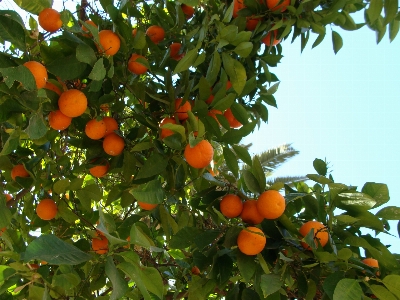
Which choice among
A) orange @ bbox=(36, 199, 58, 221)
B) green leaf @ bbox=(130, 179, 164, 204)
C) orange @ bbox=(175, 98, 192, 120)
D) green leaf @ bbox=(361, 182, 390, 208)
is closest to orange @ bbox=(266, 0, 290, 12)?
orange @ bbox=(175, 98, 192, 120)

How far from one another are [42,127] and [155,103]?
0.58 metres

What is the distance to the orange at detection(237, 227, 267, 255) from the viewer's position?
4.38ft

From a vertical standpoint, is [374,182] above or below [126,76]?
below

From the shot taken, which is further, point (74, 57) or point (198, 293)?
point (198, 293)

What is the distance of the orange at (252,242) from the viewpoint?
133 centimetres

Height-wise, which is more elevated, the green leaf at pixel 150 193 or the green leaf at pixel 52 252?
the green leaf at pixel 52 252

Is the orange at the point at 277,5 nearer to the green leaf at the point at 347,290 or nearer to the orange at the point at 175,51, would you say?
the orange at the point at 175,51

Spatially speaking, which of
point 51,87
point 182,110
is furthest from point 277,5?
point 51,87

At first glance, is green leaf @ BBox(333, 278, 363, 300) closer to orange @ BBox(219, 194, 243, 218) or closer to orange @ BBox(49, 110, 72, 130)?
orange @ BBox(219, 194, 243, 218)

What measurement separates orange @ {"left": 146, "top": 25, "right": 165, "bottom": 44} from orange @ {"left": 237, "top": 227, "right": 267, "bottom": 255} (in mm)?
1011

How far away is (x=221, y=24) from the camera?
5.25 ft

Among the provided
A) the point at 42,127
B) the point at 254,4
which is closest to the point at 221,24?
the point at 254,4

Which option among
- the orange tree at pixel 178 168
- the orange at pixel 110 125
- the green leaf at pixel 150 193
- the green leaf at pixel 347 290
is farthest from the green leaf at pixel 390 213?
the orange at pixel 110 125

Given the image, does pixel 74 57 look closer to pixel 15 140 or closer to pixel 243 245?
pixel 15 140
